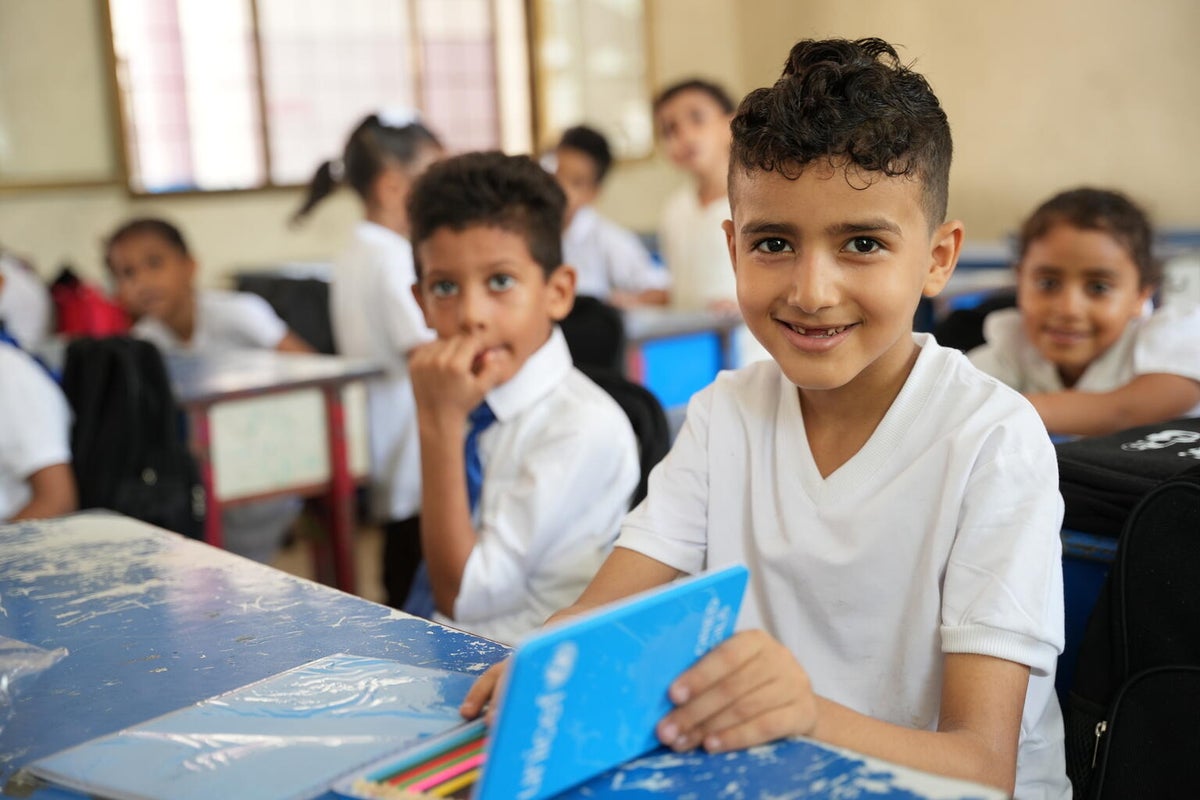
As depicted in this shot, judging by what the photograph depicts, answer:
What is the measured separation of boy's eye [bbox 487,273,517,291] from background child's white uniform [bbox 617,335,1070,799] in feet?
1.87

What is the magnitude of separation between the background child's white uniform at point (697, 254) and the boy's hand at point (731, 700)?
110 inches

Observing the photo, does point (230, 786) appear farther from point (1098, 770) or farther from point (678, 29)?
point (678, 29)

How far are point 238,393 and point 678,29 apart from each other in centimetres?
472

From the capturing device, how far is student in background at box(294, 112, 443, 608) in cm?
267

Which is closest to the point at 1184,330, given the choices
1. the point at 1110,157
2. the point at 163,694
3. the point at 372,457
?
the point at 163,694

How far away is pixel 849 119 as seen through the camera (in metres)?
1.00

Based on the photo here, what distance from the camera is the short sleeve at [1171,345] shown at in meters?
1.79

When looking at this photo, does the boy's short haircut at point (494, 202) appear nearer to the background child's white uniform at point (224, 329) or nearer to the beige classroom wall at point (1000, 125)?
the background child's white uniform at point (224, 329)

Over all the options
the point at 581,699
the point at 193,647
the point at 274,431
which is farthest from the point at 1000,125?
the point at 581,699

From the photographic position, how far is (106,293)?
5.05m

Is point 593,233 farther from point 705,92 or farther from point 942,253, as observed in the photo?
point 942,253

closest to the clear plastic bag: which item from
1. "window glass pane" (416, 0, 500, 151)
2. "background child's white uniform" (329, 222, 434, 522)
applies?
"background child's white uniform" (329, 222, 434, 522)

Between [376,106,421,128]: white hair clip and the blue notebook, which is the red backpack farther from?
the blue notebook

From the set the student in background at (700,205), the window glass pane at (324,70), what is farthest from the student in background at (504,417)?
the window glass pane at (324,70)
